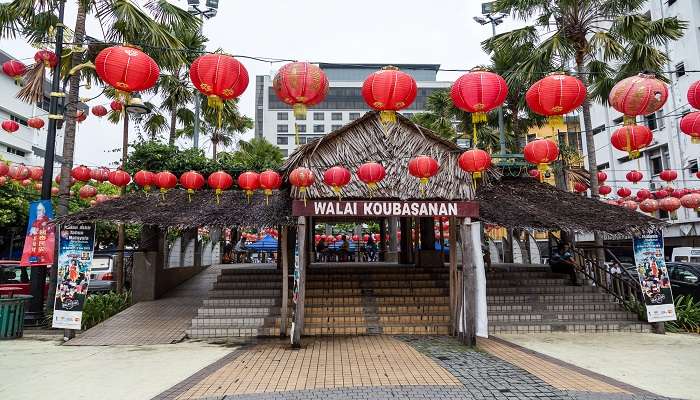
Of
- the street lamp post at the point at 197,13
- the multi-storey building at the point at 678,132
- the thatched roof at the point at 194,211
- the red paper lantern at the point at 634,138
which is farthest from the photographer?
the multi-storey building at the point at 678,132

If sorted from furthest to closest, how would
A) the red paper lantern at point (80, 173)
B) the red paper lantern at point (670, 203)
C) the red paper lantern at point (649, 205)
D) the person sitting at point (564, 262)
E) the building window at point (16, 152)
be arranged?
1. the building window at point (16, 152)
2. the red paper lantern at point (649, 205)
3. the red paper lantern at point (670, 203)
4. the person sitting at point (564, 262)
5. the red paper lantern at point (80, 173)

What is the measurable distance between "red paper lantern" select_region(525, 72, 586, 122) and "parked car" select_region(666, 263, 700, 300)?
10452mm

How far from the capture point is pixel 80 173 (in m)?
11.4

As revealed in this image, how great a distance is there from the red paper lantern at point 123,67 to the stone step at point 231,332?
21.3ft

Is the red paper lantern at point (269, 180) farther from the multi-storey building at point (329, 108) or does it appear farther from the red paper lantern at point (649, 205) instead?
the multi-storey building at point (329, 108)

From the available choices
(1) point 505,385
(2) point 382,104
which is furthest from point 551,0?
(1) point 505,385

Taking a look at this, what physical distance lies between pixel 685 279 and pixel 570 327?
5.59 metres

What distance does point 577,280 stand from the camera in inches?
510

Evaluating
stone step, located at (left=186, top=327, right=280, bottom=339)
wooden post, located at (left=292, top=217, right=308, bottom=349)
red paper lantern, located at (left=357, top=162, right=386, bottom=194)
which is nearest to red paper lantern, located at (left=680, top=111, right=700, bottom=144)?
red paper lantern, located at (left=357, top=162, right=386, bottom=194)

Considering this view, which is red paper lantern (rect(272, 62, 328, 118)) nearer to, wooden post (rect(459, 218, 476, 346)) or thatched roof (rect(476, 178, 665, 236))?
wooden post (rect(459, 218, 476, 346))

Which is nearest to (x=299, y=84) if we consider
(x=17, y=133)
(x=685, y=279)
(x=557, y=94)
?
(x=557, y=94)

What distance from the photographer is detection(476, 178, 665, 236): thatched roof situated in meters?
10.4

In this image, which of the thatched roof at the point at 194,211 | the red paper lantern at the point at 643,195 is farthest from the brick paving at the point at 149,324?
the red paper lantern at the point at 643,195

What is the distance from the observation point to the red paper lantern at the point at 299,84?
6121 mm
